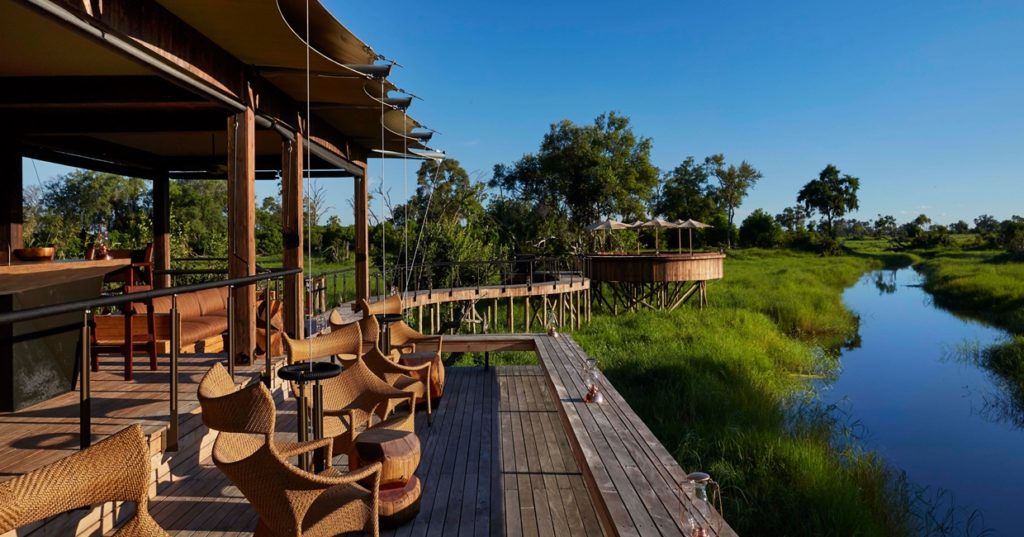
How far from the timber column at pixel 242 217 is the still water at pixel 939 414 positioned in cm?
783

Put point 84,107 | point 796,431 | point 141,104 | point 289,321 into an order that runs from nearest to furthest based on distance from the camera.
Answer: point 141,104
point 84,107
point 289,321
point 796,431

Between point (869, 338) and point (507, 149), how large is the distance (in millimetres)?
24979

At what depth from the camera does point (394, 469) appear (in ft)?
10.8

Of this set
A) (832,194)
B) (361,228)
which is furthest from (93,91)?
(832,194)

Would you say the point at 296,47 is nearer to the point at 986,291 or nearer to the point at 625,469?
the point at 625,469

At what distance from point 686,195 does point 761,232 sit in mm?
7106

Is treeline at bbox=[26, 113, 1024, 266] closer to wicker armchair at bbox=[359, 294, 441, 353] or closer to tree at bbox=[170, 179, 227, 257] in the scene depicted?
tree at bbox=[170, 179, 227, 257]

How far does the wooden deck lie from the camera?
8.95ft

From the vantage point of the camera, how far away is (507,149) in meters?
39.3

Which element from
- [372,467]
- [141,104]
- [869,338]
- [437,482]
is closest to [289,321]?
[141,104]

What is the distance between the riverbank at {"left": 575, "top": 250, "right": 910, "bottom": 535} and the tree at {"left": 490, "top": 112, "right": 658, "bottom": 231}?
1193 centimetres

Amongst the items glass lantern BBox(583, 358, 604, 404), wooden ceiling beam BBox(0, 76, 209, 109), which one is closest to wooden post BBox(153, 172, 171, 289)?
wooden ceiling beam BBox(0, 76, 209, 109)

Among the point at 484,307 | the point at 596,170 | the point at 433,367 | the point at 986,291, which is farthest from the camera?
the point at 596,170

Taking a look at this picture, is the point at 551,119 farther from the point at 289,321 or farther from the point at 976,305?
the point at 289,321
